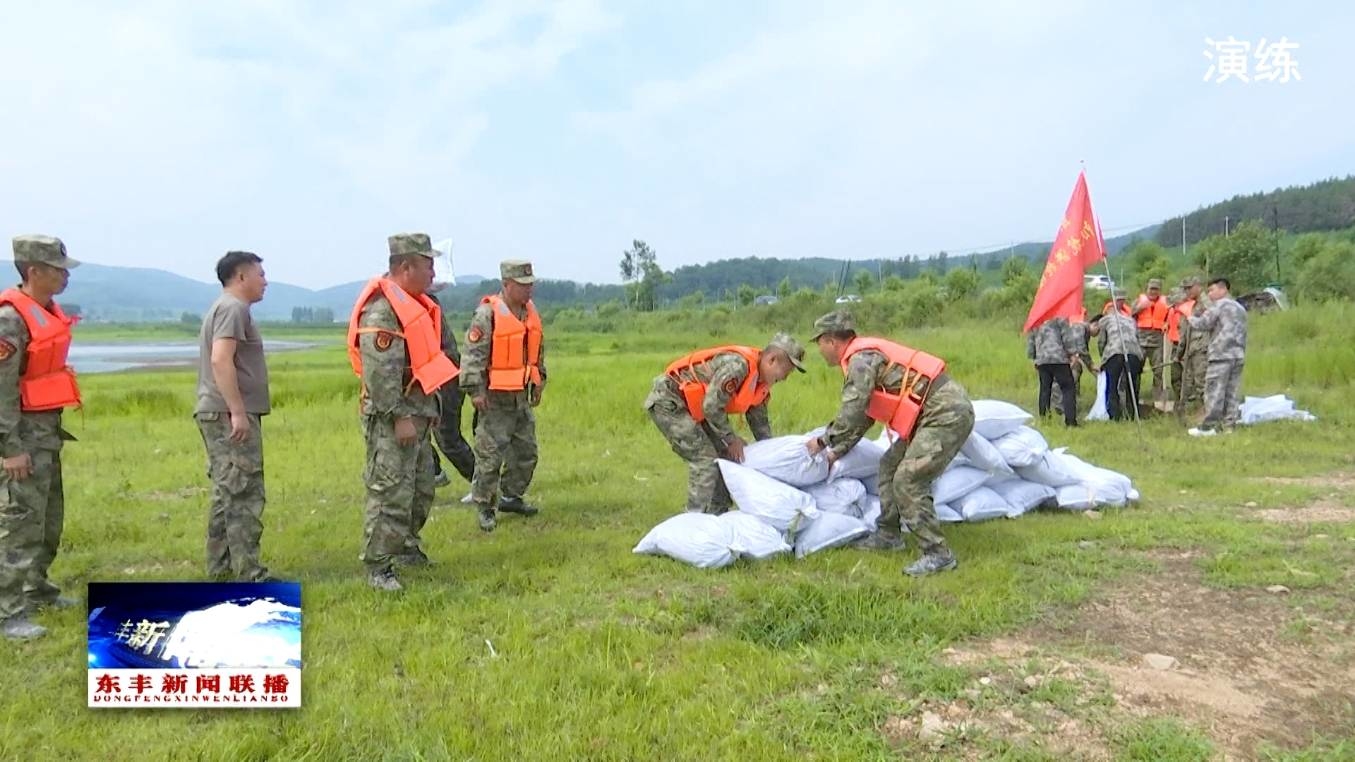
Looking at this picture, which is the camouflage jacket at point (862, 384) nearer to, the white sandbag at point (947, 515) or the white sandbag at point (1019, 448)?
the white sandbag at point (947, 515)

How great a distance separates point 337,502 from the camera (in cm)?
673

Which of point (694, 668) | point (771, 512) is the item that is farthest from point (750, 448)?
point (694, 668)

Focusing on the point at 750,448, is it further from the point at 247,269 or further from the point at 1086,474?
the point at 247,269

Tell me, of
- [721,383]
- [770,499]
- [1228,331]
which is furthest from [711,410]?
[1228,331]

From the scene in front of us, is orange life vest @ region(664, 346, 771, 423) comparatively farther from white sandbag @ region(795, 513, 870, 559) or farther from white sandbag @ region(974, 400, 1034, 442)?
white sandbag @ region(974, 400, 1034, 442)

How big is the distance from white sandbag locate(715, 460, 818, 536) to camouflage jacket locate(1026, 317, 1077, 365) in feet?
19.0

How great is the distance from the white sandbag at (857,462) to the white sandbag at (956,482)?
0.41 meters

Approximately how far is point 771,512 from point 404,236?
8.11 feet

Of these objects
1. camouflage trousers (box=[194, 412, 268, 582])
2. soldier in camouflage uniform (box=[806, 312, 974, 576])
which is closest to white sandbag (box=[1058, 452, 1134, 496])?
soldier in camouflage uniform (box=[806, 312, 974, 576])

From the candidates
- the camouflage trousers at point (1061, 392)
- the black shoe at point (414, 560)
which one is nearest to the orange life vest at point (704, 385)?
the black shoe at point (414, 560)

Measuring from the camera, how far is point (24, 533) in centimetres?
400

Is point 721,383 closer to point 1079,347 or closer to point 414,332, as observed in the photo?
point 414,332

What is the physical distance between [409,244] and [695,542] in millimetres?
2184

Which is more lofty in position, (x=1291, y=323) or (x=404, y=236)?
(x=404, y=236)
